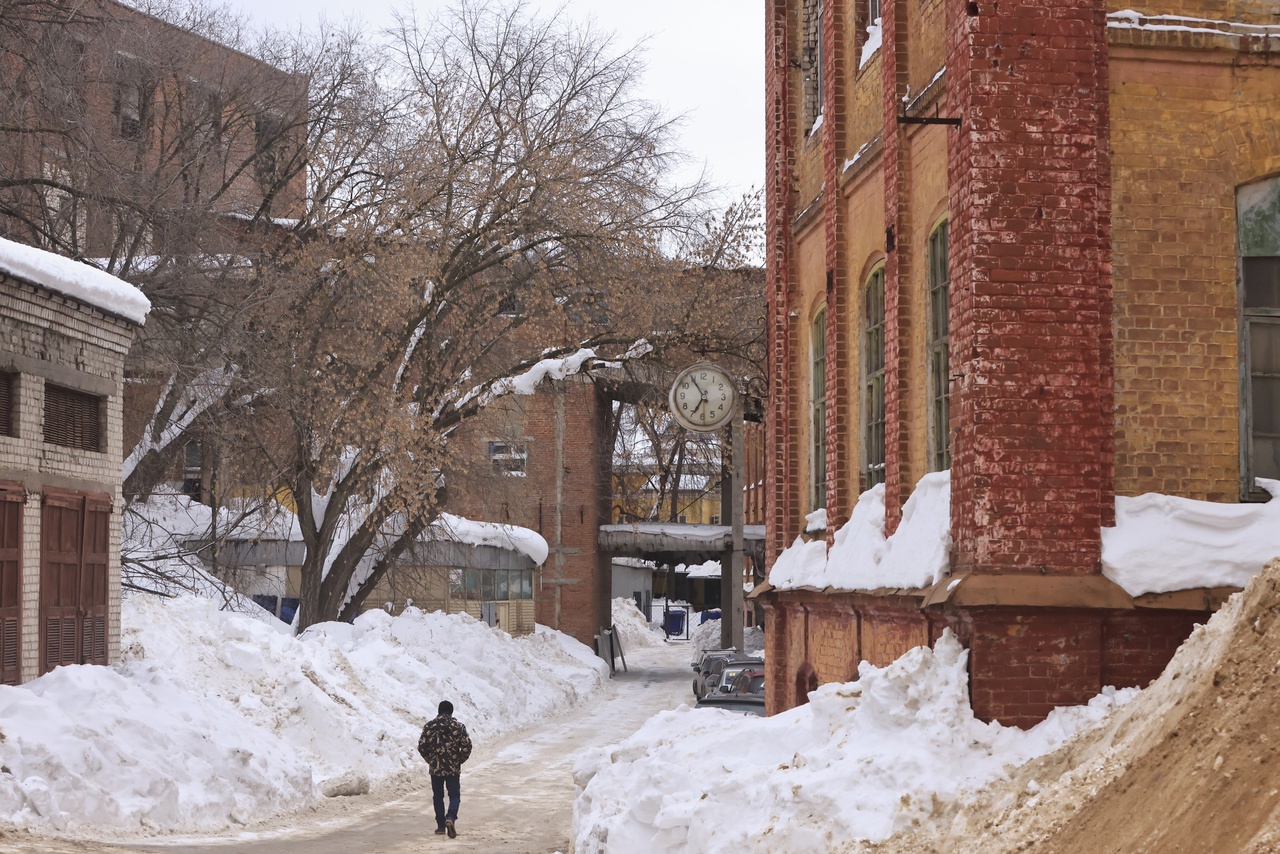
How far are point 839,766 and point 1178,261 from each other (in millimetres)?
4064

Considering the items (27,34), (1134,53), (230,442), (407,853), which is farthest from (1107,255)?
(230,442)

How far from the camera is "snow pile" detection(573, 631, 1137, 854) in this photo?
28.8 feet

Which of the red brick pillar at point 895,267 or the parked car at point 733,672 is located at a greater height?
the red brick pillar at point 895,267

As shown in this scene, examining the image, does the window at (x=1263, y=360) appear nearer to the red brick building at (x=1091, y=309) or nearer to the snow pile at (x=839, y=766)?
the red brick building at (x=1091, y=309)

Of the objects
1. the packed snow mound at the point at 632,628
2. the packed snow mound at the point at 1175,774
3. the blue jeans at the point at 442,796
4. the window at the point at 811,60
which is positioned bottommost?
the packed snow mound at the point at 632,628

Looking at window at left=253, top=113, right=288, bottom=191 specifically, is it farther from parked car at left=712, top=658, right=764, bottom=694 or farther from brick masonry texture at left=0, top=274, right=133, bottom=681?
parked car at left=712, top=658, right=764, bottom=694

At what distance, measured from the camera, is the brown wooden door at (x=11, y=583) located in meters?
16.1

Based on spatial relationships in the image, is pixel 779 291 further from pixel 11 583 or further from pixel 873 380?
pixel 11 583

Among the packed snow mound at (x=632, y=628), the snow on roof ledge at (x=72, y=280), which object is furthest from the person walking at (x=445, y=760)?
the packed snow mound at (x=632, y=628)

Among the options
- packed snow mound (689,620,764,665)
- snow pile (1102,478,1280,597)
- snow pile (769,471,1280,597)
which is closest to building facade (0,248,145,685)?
snow pile (769,471,1280,597)

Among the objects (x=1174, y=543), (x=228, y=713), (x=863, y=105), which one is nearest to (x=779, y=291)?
(x=863, y=105)

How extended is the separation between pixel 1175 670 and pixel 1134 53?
177 inches

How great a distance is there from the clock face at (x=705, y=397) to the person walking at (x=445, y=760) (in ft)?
23.5

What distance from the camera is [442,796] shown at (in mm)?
16141
